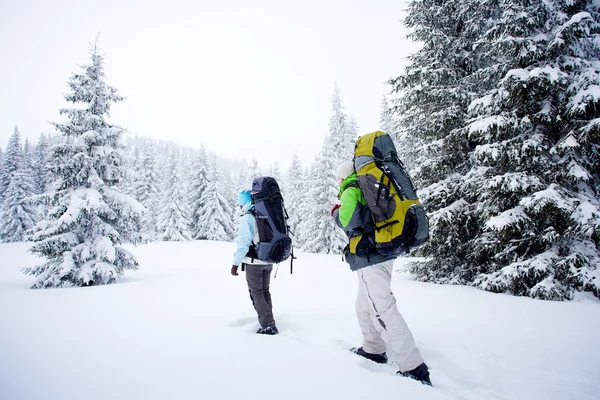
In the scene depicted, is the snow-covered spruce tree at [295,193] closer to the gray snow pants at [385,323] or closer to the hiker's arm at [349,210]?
the gray snow pants at [385,323]

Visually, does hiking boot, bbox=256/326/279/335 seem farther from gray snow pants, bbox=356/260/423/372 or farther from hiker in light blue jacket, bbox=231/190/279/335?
gray snow pants, bbox=356/260/423/372

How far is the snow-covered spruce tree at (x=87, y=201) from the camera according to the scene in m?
10.1

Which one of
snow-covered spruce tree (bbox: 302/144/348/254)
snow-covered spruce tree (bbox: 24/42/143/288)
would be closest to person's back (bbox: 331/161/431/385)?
snow-covered spruce tree (bbox: 24/42/143/288)

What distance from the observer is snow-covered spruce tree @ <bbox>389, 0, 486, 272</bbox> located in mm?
8711

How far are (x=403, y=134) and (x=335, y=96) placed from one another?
18.8 meters

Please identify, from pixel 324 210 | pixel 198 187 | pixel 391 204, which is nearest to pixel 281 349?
pixel 391 204

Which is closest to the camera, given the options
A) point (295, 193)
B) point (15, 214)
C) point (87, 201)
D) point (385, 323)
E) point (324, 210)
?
point (385, 323)

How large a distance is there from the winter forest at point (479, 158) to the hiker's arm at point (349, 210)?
5.19 m

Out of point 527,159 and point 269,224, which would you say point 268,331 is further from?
point 527,159

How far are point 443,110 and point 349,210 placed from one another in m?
7.36

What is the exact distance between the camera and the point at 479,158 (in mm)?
7379

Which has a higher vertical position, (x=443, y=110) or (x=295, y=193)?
(x=443, y=110)

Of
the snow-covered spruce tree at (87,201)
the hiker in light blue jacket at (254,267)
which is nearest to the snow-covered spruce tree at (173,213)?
the snow-covered spruce tree at (87,201)

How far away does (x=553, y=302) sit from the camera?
5973 mm
